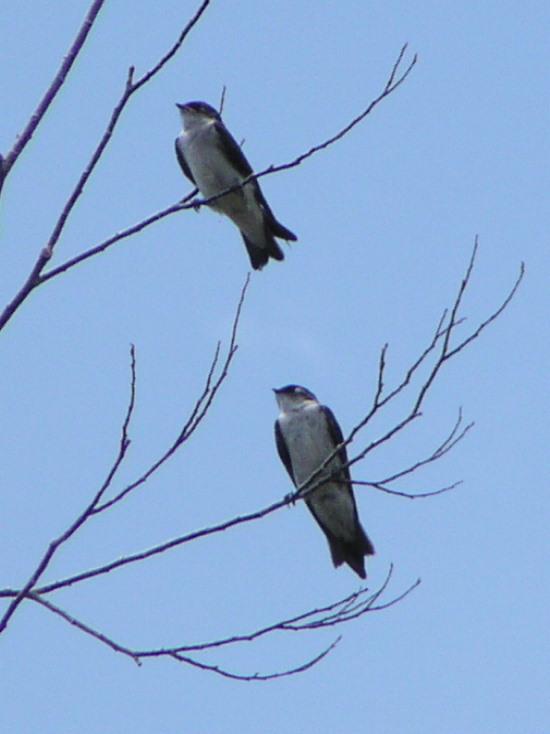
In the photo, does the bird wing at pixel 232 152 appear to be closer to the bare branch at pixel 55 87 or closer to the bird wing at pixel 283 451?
the bird wing at pixel 283 451

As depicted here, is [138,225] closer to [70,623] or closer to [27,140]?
[27,140]

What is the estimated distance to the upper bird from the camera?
10.6 m

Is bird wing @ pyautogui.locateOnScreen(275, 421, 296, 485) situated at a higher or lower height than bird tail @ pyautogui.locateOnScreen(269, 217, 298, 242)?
lower

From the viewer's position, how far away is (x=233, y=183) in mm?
10680

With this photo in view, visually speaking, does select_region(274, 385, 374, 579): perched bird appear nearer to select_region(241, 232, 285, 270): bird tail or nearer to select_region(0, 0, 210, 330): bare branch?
select_region(241, 232, 285, 270): bird tail

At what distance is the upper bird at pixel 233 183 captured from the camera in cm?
1062

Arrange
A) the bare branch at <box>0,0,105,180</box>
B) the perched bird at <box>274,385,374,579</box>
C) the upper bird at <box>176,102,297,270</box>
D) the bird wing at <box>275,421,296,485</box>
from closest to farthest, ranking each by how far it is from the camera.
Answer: the bare branch at <box>0,0,105,180</box> → the upper bird at <box>176,102,297,270</box> → the perched bird at <box>274,385,374,579</box> → the bird wing at <box>275,421,296,485</box>

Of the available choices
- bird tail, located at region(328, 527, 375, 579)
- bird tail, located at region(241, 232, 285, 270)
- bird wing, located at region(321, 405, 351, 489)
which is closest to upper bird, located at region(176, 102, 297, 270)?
bird tail, located at region(241, 232, 285, 270)

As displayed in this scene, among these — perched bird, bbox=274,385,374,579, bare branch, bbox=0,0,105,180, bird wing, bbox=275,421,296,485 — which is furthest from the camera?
bird wing, bbox=275,421,296,485

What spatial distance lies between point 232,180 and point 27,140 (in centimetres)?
678

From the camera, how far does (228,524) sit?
4707mm

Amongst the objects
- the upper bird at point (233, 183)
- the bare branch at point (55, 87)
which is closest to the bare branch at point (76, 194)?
the bare branch at point (55, 87)

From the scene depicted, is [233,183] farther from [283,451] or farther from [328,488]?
[328,488]

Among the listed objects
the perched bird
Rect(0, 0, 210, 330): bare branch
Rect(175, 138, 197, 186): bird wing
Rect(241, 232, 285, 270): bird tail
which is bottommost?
Rect(0, 0, 210, 330): bare branch
